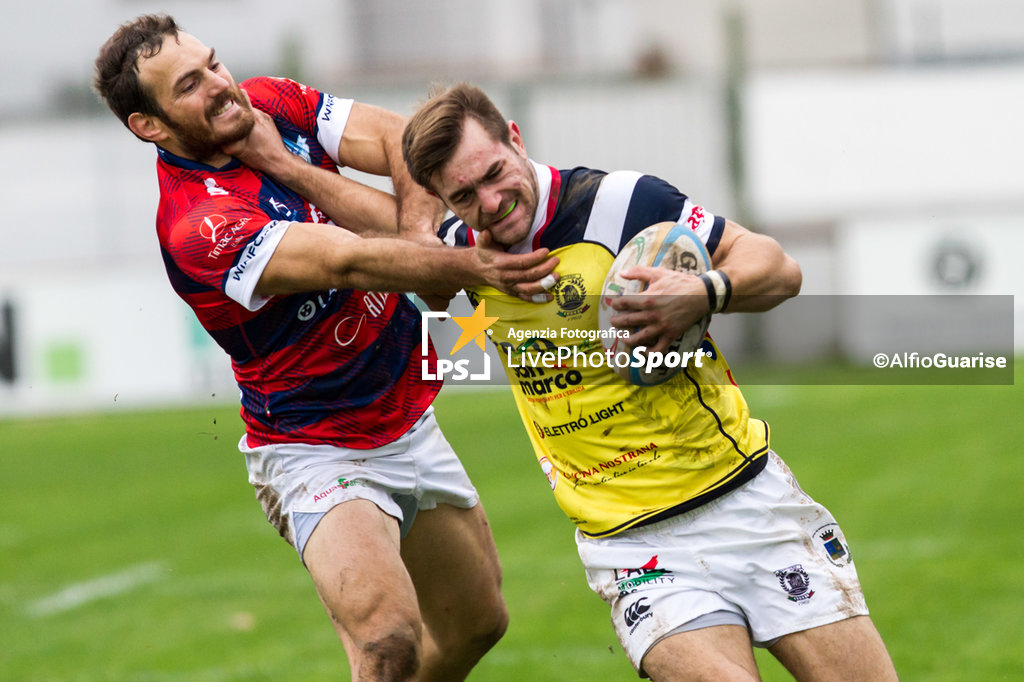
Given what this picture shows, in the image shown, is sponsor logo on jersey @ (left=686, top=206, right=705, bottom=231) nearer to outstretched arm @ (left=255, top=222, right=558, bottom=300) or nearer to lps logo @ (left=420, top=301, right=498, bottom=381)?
outstretched arm @ (left=255, top=222, right=558, bottom=300)

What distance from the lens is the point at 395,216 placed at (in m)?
4.36

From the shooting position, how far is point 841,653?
369cm

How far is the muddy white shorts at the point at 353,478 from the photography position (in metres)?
4.44

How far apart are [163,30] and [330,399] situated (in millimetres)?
1405

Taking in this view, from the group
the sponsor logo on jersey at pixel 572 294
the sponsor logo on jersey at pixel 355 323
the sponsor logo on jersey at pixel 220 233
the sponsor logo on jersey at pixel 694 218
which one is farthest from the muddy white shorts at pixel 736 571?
the sponsor logo on jersey at pixel 220 233

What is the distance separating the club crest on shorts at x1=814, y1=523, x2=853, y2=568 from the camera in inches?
152

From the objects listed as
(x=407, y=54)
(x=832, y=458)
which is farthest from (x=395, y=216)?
(x=407, y=54)

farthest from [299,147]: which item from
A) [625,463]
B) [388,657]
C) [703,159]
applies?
[703,159]

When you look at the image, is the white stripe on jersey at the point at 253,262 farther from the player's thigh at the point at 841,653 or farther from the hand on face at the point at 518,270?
the player's thigh at the point at 841,653

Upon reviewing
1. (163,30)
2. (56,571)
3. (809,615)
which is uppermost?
(163,30)

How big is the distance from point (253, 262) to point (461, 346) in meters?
0.74

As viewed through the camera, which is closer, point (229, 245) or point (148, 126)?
point (229, 245)

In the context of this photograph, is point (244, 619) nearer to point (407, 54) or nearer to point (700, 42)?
point (407, 54)

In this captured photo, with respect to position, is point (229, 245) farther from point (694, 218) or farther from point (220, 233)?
point (694, 218)
